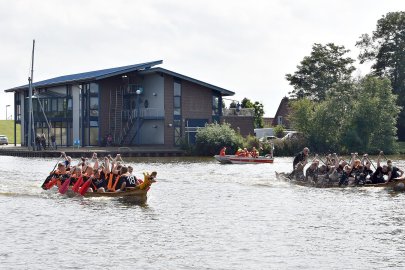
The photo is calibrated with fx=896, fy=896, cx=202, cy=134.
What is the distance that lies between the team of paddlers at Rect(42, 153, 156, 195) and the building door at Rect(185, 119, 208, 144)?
146 ft

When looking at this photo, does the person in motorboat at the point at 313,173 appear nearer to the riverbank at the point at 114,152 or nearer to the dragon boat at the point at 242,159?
the dragon boat at the point at 242,159

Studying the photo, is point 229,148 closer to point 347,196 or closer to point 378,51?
point 378,51

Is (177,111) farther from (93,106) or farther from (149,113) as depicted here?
(93,106)

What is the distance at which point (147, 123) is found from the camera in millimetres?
86438

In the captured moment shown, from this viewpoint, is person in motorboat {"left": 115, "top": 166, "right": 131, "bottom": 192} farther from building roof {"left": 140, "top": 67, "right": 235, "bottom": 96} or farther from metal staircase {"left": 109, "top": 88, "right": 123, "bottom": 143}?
metal staircase {"left": 109, "top": 88, "right": 123, "bottom": 143}

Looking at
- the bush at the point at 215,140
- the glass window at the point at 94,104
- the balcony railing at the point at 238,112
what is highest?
the glass window at the point at 94,104

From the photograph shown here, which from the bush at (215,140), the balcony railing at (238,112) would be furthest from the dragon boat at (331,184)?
the balcony railing at (238,112)

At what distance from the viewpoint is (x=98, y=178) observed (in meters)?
38.2

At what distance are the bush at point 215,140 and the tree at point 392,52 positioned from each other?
25.1 meters

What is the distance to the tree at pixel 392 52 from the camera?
319 feet

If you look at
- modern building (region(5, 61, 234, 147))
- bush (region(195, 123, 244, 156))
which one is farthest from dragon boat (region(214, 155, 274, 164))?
modern building (region(5, 61, 234, 147))

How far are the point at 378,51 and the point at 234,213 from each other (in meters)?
70.3

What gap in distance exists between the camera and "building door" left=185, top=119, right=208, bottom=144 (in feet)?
280

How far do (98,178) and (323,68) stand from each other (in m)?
72.1
